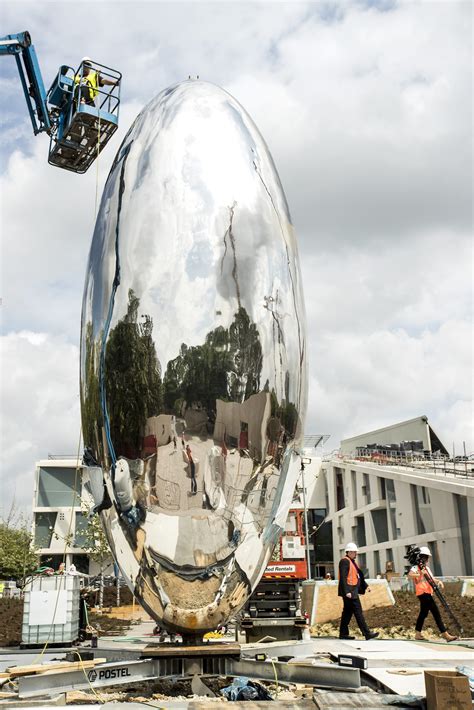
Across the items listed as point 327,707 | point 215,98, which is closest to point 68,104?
point 215,98

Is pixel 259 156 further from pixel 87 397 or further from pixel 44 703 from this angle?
pixel 44 703

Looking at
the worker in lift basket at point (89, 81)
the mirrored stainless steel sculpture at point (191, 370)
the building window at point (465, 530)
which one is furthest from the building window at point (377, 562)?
the mirrored stainless steel sculpture at point (191, 370)

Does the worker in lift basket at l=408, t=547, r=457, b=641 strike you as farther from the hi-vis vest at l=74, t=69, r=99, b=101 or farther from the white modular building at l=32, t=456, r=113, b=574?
the white modular building at l=32, t=456, r=113, b=574

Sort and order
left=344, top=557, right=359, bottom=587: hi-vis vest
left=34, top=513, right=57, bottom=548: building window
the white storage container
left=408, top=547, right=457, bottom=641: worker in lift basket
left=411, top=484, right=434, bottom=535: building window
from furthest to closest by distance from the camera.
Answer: left=34, top=513, right=57, bottom=548: building window < left=411, top=484, right=434, bottom=535: building window < the white storage container < left=408, top=547, right=457, bottom=641: worker in lift basket < left=344, top=557, right=359, bottom=587: hi-vis vest

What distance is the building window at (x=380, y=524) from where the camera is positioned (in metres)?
54.7

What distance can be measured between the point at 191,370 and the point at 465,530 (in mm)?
37614

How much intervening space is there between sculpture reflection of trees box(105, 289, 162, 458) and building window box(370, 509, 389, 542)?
175 feet

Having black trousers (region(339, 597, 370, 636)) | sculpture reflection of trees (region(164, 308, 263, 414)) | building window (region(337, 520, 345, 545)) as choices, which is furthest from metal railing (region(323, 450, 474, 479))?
sculpture reflection of trees (region(164, 308, 263, 414))

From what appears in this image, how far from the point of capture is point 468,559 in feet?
124

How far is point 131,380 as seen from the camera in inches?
190

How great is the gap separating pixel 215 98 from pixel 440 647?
8.43m

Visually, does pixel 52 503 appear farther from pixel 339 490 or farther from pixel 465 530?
pixel 465 530

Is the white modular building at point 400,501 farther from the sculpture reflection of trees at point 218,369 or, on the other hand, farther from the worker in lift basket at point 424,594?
the sculpture reflection of trees at point 218,369

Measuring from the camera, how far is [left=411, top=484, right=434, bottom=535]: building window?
4350cm
